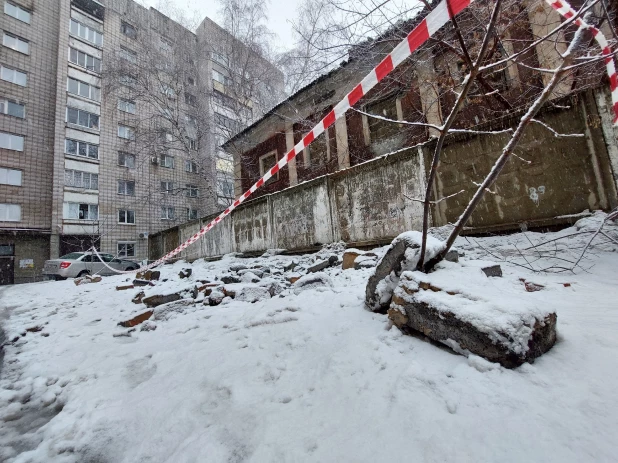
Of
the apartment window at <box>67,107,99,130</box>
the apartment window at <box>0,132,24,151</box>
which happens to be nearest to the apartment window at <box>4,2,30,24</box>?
the apartment window at <box>67,107,99,130</box>

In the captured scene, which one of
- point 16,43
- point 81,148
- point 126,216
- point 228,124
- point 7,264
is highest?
point 16,43

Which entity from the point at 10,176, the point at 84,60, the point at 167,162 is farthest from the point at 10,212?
the point at 84,60

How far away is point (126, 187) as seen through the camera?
1983 cm

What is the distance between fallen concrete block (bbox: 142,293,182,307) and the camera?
3365mm

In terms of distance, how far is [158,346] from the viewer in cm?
230

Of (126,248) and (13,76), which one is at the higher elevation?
(13,76)

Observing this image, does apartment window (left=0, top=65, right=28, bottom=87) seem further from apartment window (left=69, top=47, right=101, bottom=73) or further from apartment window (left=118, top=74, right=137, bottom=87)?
apartment window (left=118, top=74, right=137, bottom=87)

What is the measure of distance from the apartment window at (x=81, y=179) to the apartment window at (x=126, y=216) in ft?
7.13

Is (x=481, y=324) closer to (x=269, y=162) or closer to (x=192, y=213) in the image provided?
(x=269, y=162)

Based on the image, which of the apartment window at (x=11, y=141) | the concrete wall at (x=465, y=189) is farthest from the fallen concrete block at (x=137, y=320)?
the apartment window at (x=11, y=141)

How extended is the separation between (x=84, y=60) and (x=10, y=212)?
12000 mm

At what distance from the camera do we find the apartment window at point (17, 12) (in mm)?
17594

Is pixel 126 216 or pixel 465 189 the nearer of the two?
pixel 465 189

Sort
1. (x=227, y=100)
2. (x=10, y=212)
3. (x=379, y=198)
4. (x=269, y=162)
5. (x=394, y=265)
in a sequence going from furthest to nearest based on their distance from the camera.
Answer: (x=10, y=212) < (x=227, y=100) < (x=269, y=162) < (x=379, y=198) < (x=394, y=265)
